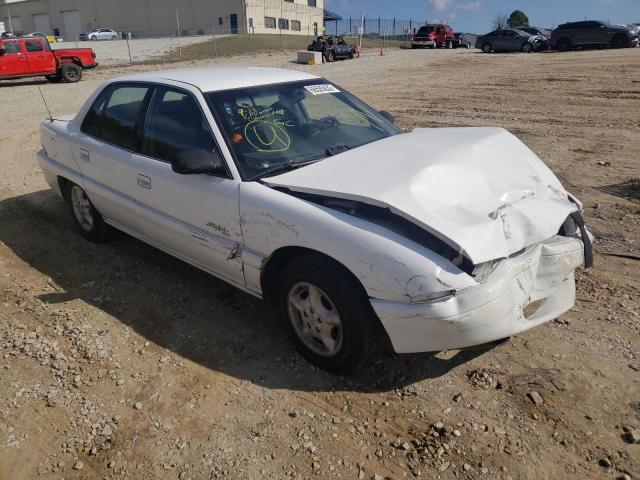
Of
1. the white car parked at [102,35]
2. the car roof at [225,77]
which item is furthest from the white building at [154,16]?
the car roof at [225,77]

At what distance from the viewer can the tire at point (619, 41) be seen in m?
26.2

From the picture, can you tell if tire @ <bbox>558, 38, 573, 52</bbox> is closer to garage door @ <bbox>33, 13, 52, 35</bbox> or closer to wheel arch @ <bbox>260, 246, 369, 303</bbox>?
wheel arch @ <bbox>260, 246, 369, 303</bbox>

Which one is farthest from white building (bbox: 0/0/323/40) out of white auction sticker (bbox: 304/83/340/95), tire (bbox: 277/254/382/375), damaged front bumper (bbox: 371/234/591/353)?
damaged front bumper (bbox: 371/234/591/353)

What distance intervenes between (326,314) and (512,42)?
31967mm

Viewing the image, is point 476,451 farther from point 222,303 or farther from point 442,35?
point 442,35

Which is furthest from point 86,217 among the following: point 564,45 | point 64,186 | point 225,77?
point 564,45

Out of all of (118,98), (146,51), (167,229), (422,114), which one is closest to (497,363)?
(167,229)

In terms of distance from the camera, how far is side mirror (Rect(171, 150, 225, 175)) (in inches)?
124

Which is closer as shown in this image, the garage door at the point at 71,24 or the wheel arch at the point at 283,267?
the wheel arch at the point at 283,267

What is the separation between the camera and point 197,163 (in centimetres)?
314

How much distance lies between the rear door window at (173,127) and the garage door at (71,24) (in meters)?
65.8

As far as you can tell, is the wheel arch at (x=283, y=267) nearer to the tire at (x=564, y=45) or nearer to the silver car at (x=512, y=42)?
the tire at (x=564, y=45)

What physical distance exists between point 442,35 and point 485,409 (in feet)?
129

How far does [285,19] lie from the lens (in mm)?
63688
